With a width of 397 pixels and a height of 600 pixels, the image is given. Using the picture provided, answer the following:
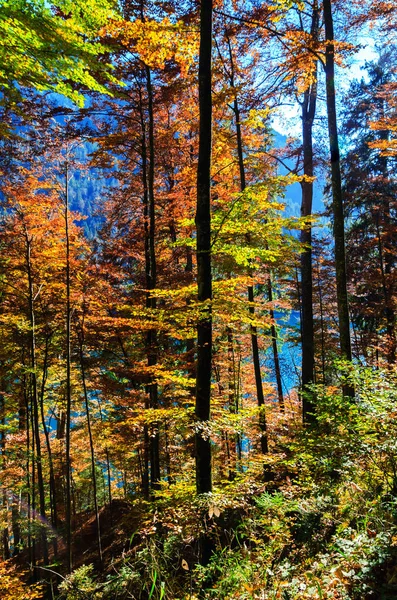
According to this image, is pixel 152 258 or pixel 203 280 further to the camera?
pixel 152 258

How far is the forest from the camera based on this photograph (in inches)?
149

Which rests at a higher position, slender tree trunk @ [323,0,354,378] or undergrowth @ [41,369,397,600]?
slender tree trunk @ [323,0,354,378]

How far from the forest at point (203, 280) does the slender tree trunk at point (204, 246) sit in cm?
3

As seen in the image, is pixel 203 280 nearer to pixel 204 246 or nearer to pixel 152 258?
pixel 204 246

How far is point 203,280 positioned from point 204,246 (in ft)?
1.67

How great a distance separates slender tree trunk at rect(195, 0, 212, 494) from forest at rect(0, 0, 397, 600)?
30mm

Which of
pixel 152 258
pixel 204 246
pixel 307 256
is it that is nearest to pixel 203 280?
pixel 204 246

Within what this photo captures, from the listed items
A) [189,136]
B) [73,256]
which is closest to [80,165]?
[73,256]

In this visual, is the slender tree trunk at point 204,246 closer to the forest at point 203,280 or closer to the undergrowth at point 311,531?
the forest at point 203,280

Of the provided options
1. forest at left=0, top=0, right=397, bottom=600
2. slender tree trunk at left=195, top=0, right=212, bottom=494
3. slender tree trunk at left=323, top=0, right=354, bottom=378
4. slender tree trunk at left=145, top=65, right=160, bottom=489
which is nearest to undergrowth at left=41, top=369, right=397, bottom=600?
forest at left=0, top=0, right=397, bottom=600

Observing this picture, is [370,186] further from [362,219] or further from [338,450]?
[338,450]

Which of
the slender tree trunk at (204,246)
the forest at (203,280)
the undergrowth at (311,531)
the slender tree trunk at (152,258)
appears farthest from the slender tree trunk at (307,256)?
the slender tree trunk at (204,246)

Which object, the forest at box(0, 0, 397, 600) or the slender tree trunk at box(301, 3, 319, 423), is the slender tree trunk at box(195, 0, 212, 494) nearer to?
the forest at box(0, 0, 397, 600)

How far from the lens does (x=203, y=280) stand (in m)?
5.15
